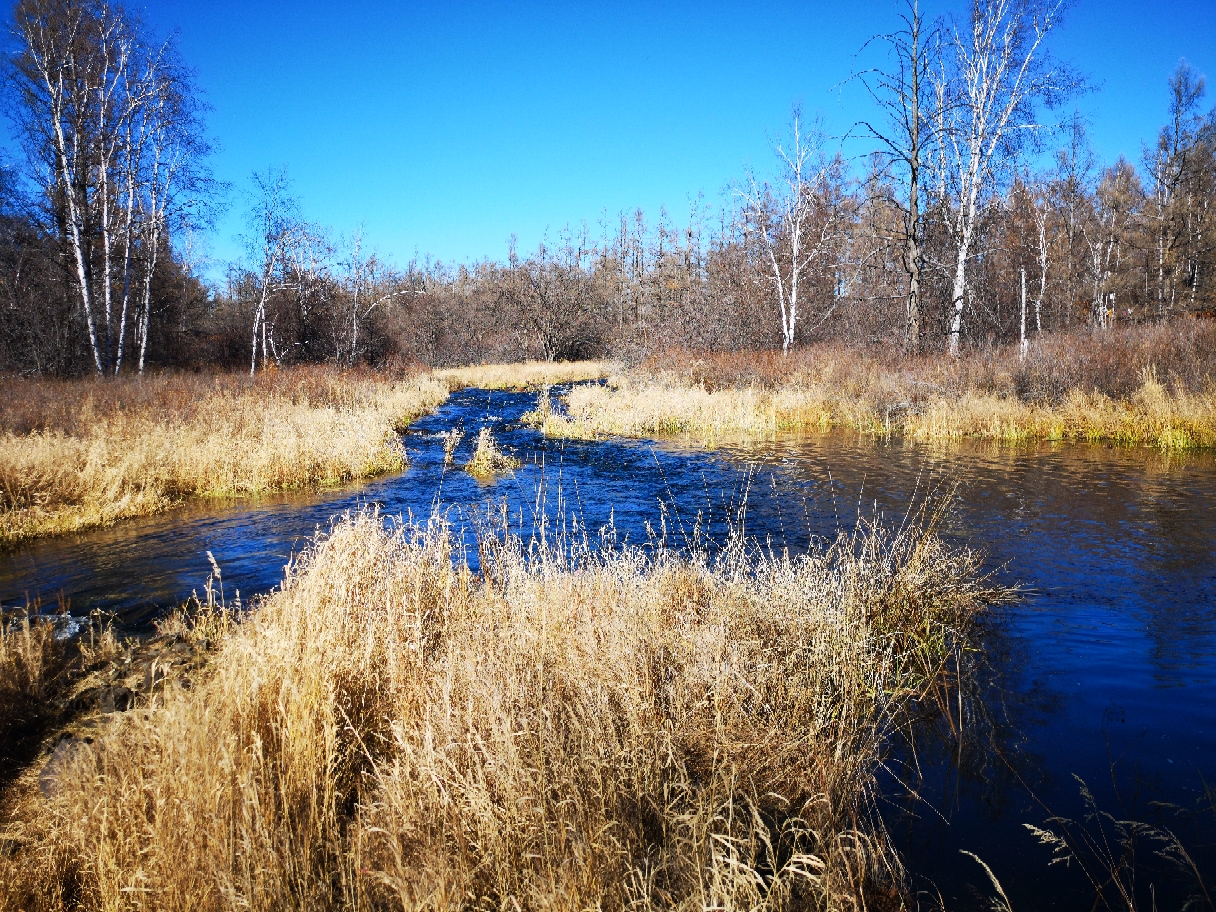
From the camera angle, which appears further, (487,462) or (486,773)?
(487,462)

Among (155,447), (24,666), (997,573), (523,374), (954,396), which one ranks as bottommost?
(997,573)

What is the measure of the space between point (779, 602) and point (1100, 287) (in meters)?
36.4

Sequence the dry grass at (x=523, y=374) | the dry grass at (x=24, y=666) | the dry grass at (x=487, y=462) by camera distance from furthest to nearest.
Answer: the dry grass at (x=523, y=374)
the dry grass at (x=487, y=462)
the dry grass at (x=24, y=666)

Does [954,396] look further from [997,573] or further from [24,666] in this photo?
[24,666]

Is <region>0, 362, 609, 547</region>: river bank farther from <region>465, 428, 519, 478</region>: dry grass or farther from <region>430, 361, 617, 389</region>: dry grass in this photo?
<region>430, 361, 617, 389</region>: dry grass

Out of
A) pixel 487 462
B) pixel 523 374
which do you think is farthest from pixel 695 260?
pixel 487 462

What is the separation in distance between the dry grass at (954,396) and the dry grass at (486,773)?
45.2 feet

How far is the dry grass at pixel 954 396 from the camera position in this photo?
14.5 meters

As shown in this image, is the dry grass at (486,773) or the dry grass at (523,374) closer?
the dry grass at (486,773)

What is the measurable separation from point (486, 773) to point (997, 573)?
6.23 m

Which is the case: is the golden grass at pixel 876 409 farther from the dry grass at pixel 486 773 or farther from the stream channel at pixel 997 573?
the dry grass at pixel 486 773

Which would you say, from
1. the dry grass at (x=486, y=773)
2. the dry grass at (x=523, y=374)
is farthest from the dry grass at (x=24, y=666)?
the dry grass at (x=523, y=374)

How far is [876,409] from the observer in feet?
60.3

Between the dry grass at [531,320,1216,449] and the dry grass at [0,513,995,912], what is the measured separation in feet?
45.2
